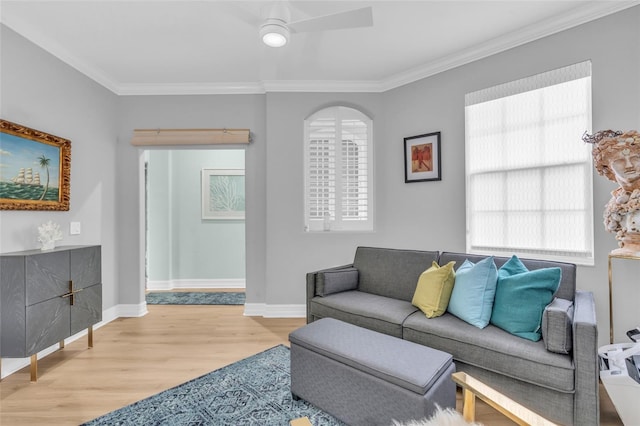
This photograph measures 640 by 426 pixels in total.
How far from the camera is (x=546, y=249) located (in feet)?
8.78

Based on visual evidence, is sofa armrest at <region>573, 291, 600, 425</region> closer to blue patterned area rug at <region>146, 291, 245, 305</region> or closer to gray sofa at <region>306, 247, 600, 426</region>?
gray sofa at <region>306, 247, 600, 426</region>

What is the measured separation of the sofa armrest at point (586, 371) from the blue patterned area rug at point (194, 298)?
358cm

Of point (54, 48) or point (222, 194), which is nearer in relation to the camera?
point (54, 48)

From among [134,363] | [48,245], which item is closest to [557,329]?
[134,363]

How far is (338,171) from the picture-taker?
380cm

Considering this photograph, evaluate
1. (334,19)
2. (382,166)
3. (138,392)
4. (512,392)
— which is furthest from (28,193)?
(512,392)

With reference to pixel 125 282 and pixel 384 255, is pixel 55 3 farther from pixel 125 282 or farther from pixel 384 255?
pixel 384 255

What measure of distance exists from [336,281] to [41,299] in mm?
2300

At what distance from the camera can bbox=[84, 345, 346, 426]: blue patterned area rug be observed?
5.97 ft

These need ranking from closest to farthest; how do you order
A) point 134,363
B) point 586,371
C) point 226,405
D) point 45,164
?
point 586,371 < point 226,405 < point 134,363 < point 45,164

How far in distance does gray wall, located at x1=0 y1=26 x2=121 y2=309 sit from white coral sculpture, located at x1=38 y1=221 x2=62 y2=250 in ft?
0.33

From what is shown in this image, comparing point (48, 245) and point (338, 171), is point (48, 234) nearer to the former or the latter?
point (48, 245)

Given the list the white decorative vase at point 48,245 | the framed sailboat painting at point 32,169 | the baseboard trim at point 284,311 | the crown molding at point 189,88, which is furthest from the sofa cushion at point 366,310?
the crown molding at point 189,88

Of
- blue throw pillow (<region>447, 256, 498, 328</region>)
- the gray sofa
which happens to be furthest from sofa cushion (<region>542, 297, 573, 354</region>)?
blue throw pillow (<region>447, 256, 498, 328</region>)
